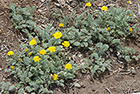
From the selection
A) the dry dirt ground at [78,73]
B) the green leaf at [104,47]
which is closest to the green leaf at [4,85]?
the dry dirt ground at [78,73]

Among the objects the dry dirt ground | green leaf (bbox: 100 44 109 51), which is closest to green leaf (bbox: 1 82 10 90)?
the dry dirt ground

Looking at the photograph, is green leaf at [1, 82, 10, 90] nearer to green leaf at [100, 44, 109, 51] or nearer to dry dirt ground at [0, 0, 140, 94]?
dry dirt ground at [0, 0, 140, 94]

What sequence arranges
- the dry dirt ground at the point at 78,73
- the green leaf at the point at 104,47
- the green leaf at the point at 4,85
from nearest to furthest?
the green leaf at the point at 4,85 → the dry dirt ground at the point at 78,73 → the green leaf at the point at 104,47

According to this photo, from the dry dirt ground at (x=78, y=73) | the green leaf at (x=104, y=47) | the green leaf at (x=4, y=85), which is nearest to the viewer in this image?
the green leaf at (x=4, y=85)

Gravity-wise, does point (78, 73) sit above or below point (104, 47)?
below

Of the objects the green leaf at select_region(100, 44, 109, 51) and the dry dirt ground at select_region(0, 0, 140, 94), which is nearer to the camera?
the dry dirt ground at select_region(0, 0, 140, 94)

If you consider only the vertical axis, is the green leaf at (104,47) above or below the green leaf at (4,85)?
above

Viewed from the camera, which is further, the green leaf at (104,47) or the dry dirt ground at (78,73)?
the green leaf at (104,47)

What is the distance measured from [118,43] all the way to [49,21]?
6.70ft

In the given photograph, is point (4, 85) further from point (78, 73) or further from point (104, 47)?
point (104, 47)

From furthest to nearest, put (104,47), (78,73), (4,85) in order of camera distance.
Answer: (104,47) < (78,73) < (4,85)

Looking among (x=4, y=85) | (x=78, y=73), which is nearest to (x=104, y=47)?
(x=78, y=73)

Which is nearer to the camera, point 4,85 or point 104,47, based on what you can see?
point 4,85

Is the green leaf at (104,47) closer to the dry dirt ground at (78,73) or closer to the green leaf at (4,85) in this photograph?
the dry dirt ground at (78,73)
